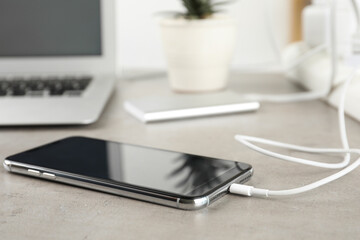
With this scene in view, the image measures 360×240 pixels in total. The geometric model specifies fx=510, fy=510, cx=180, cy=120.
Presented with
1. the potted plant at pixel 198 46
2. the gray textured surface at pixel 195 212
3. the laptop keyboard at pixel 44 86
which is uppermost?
the potted plant at pixel 198 46

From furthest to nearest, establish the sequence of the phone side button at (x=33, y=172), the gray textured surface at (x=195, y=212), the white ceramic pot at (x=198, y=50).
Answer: the white ceramic pot at (x=198, y=50) → the phone side button at (x=33, y=172) → the gray textured surface at (x=195, y=212)

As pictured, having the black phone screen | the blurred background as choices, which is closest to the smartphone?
the black phone screen

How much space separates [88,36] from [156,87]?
155 millimetres

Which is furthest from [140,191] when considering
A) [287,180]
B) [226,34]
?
[226,34]

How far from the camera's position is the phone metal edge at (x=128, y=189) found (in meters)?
0.38

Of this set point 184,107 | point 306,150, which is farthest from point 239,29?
point 306,150

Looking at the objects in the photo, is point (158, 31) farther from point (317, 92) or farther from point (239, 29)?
point (317, 92)

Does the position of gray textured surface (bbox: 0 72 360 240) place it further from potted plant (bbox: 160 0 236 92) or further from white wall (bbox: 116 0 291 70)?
white wall (bbox: 116 0 291 70)

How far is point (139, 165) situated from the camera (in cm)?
45

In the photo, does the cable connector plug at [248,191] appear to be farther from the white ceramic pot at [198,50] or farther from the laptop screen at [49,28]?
the laptop screen at [49,28]

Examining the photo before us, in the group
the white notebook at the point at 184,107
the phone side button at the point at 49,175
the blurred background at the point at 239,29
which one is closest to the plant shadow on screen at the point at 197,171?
the phone side button at the point at 49,175

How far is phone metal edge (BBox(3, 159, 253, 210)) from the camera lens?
0.38 m

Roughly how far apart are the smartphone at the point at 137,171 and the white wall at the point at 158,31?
2.39 ft

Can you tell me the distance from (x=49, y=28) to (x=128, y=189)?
59 centimetres
